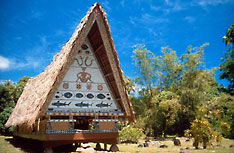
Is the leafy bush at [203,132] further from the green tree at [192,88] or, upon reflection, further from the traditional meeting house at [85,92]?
the green tree at [192,88]

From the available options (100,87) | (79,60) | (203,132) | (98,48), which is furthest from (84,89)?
(203,132)

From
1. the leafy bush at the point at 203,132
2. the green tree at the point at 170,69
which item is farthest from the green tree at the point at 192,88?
the leafy bush at the point at 203,132

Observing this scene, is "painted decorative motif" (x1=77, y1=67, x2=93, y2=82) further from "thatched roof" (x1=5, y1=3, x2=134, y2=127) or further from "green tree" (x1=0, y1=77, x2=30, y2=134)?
"green tree" (x1=0, y1=77, x2=30, y2=134)

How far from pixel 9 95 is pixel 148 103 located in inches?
552

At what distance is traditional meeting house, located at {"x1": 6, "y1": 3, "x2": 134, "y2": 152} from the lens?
24.3 feet


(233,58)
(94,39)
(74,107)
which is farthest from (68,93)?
(233,58)

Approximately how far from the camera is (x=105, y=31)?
318 inches

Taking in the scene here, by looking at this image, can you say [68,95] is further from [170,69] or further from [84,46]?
[170,69]

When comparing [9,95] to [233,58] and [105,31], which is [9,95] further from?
[233,58]

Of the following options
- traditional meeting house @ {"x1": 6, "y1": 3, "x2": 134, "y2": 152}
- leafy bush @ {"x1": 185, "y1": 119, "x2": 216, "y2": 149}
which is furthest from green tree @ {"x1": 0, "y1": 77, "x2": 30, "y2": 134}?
leafy bush @ {"x1": 185, "y1": 119, "x2": 216, "y2": 149}

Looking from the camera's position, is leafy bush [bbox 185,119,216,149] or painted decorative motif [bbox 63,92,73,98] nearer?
painted decorative motif [bbox 63,92,73,98]

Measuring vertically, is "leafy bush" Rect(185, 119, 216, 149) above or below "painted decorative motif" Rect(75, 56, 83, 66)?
below

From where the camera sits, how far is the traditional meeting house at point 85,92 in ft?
24.3

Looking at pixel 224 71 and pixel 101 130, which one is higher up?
pixel 224 71
